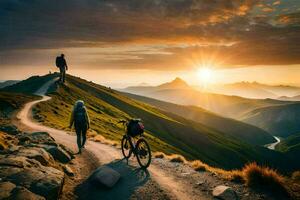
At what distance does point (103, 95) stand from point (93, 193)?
129 metres

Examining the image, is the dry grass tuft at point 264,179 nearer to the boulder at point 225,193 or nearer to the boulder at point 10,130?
the boulder at point 225,193

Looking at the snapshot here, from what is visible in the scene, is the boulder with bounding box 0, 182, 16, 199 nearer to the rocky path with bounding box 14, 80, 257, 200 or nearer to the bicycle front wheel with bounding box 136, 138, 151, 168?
the rocky path with bounding box 14, 80, 257, 200

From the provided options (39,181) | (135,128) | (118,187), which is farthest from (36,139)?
(39,181)

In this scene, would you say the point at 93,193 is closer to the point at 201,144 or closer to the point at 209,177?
the point at 209,177

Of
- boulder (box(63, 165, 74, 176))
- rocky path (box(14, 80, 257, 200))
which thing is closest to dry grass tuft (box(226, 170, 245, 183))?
rocky path (box(14, 80, 257, 200))

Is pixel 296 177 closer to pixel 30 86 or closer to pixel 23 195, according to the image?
pixel 23 195

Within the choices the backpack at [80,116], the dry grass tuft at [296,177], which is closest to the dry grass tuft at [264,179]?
the dry grass tuft at [296,177]

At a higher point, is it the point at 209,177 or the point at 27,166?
the point at 27,166

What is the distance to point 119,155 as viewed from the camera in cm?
2062

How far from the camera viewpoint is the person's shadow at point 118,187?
1292 cm

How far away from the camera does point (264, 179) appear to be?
45.1 feet

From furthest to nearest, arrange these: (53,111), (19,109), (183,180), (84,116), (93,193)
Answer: (53,111) → (19,109) → (84,116) → (183,180) → (93,193)

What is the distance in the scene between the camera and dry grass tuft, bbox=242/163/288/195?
13207 mm

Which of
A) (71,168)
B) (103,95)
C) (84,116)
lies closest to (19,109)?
(84,116)
